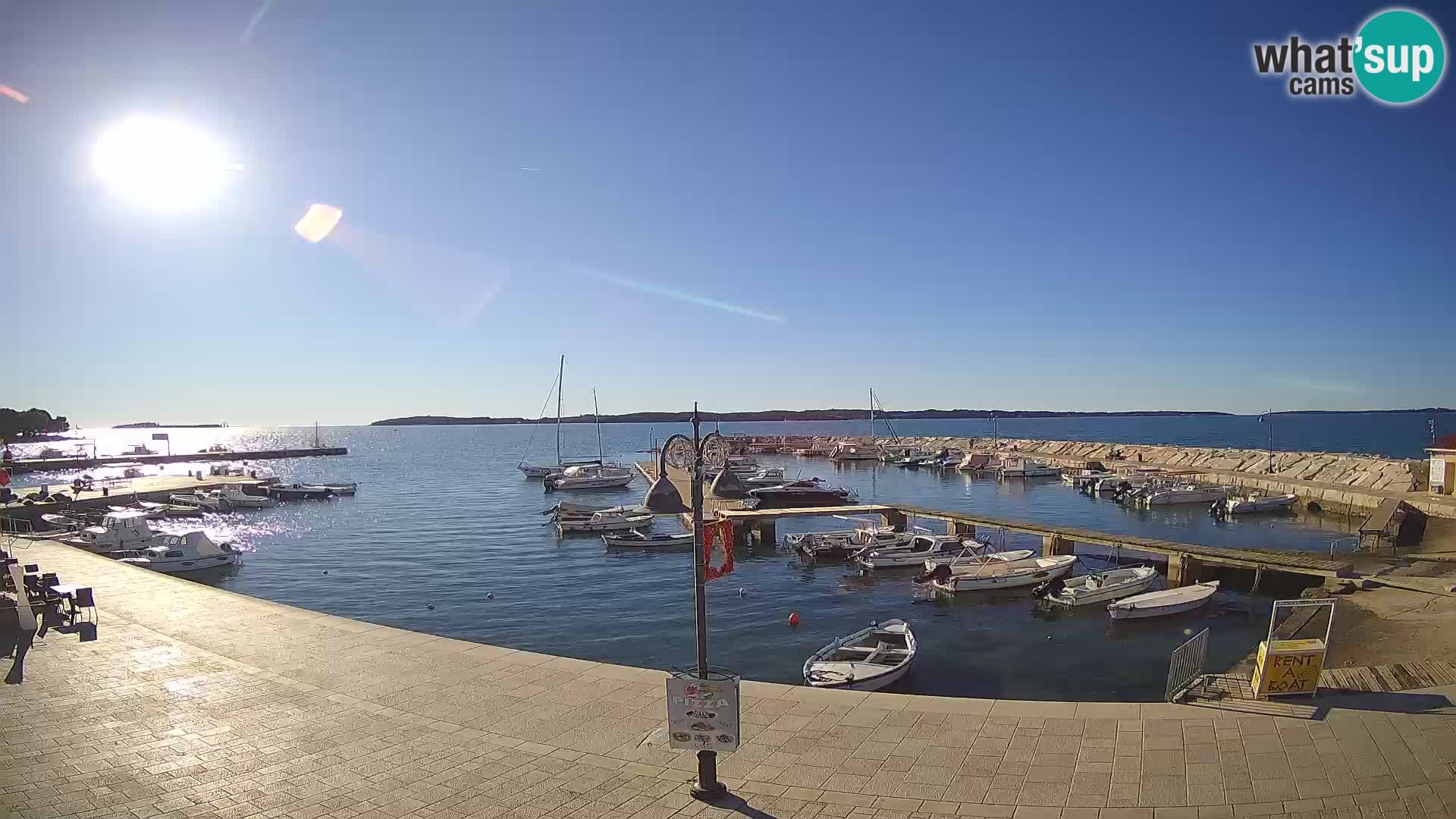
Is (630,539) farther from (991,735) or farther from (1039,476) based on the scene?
(1039,476)

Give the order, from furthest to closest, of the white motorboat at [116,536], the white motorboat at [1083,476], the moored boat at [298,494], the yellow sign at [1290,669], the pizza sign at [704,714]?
the moored boat at [298,494] → the white motorboat at [1083,476] → the white motorboat at [116,536] → the yellow sign at [1290,669] → the pizza sign at [704,714]

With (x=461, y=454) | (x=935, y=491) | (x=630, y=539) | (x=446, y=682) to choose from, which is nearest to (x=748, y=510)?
(x=630, y=539)

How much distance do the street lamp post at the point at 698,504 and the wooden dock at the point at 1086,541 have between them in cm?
1273

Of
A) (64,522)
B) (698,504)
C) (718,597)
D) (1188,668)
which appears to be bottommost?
(718,597)

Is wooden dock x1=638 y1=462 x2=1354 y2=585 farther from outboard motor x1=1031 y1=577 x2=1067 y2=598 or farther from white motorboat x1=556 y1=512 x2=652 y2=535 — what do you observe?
outboard motor x1=1031 y1=577 x2=1067 y2=598

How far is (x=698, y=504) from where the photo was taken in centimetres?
907

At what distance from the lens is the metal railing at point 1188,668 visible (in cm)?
1228

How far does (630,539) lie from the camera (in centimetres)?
3988

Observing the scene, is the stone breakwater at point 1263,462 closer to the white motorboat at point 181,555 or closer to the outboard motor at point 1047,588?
the outboard motor at point 1047,588

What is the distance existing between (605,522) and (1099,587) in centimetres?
2639

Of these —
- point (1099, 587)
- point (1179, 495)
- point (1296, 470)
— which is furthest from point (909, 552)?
point (1296, 470)

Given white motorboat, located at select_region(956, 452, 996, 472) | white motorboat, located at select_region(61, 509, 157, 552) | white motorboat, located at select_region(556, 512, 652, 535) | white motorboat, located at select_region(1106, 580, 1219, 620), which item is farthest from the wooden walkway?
white motorboat, located at select_region(956, 452, 996, 472)

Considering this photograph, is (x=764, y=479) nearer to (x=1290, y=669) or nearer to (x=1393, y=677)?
(x=1393, y=677)

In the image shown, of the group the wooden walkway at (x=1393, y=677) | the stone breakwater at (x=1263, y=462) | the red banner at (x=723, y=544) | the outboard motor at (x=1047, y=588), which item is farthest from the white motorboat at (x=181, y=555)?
the stone breakwater at (x=1263, y=462)
